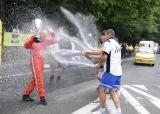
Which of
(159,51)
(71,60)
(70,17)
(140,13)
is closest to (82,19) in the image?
(70,17)

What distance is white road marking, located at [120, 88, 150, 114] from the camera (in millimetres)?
10913

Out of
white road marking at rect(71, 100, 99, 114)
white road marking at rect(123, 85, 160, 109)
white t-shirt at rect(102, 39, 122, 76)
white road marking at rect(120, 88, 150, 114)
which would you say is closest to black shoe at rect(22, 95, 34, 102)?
white road marking at rect(71, 100, 99, 114)

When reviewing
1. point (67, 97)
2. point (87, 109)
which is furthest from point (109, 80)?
point (67, 97)

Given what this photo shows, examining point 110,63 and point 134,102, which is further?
point 134,102

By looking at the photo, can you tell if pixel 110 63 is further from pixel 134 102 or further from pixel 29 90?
pixel 134 102

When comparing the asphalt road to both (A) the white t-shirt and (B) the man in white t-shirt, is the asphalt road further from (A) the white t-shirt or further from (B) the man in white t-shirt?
(A) the white t-shirt

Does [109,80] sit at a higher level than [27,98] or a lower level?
higher

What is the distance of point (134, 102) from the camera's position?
485 inches

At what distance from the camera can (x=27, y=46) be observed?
11453 millimetres

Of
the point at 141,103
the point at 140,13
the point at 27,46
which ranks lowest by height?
the point at 141,103

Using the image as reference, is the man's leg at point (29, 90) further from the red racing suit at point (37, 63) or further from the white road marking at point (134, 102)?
the white road marking at point (134, 102)

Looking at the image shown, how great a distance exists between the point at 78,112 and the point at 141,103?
2514 mm

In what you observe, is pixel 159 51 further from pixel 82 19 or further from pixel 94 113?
pixel 94 113

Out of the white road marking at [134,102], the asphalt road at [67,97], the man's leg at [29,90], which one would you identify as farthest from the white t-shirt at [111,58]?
the man's leg at [29,90]
